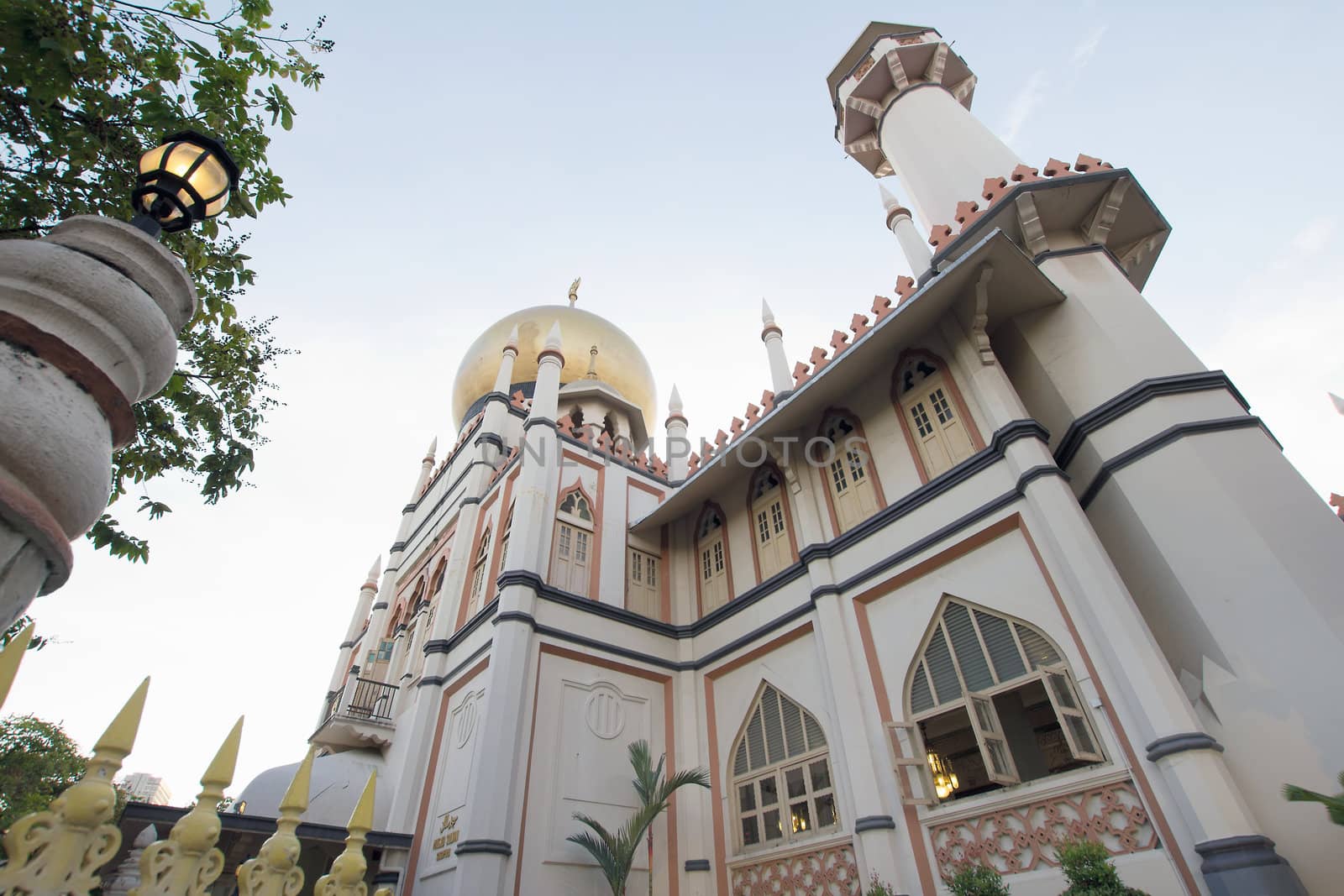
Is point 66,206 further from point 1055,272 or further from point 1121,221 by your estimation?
point 1121,221

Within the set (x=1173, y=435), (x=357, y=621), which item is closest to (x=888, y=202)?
(x=1173, y=435)

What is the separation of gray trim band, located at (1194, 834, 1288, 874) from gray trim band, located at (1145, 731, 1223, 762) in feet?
2.14

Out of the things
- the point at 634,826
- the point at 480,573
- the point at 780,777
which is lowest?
the point at 634,826

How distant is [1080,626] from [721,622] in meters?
6.08

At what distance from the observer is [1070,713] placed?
681 cm

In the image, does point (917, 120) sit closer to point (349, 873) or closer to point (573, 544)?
point (573, 544)

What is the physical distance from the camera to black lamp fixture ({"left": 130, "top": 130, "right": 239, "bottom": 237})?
2957mm

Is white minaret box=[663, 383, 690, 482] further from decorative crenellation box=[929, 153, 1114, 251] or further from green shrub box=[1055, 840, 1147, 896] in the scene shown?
green shrub box=[1055, 840, 1147, 896]

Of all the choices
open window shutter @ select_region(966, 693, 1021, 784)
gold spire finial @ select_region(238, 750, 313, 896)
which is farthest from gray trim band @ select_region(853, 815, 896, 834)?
gold spire finial @ select_region(238, 750, 313, 896)

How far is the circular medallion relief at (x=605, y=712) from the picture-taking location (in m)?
10.8

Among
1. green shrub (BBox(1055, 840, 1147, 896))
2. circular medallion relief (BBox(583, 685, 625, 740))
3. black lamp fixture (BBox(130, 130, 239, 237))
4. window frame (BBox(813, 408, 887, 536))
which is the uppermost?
window frame (BBox(813, 408, 887, 536))

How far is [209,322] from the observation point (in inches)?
251

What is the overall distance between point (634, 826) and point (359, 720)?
21.7 feet

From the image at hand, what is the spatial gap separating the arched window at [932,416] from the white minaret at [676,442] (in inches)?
260
